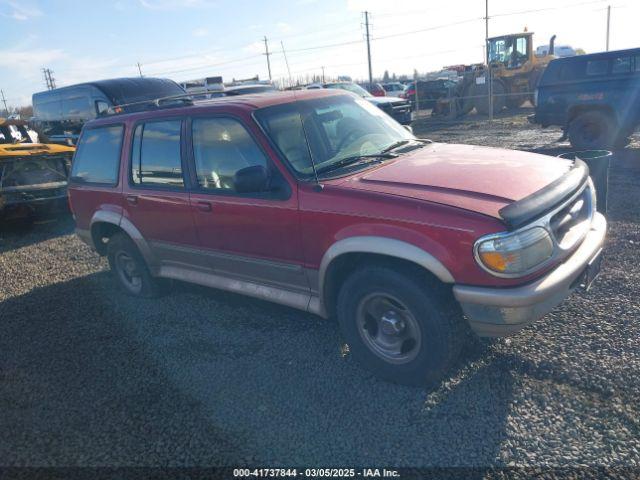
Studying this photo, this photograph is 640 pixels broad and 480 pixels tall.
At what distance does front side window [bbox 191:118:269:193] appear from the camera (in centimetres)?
371

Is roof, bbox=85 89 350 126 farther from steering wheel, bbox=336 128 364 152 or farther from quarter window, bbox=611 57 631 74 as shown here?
quarter window, bbox=611 57 631 74

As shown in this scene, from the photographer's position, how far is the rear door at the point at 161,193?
4203 mm

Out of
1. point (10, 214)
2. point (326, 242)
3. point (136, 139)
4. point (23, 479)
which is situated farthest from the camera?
point (10, 214)

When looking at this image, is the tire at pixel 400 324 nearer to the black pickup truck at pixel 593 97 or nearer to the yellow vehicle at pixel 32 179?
the yellow vehicle at pixel 32 179

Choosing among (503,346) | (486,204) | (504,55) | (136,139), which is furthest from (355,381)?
(504,55)

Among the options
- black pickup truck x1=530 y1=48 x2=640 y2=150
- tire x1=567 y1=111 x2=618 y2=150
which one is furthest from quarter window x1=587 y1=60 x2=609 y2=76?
tire x1=567 y1=111 x2=618 y2=150

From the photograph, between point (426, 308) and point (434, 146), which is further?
point (434, 146)

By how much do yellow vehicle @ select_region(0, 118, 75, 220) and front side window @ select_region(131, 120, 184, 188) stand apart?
14.5 feet

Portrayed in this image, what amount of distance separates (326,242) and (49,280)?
447 centimetres

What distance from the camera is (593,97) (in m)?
10.2

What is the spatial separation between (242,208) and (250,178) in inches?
18.4

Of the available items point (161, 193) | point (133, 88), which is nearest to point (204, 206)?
point (161, 193)

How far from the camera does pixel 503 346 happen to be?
3.56 meters

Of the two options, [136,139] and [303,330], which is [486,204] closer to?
[303,330]
